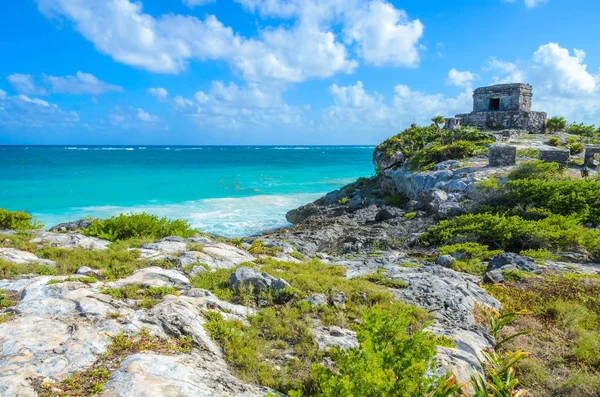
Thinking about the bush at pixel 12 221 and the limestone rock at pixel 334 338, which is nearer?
the limestone rock at pixel 334 338

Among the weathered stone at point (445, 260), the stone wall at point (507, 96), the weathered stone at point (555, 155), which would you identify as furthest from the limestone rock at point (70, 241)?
the stone wall at point (507, 96)

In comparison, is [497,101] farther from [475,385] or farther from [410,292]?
[475,385]

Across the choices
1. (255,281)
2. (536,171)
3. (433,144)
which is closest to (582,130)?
(433,144)

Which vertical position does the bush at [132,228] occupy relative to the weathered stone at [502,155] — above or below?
below

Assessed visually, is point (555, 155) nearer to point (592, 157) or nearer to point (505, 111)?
point (592, 157)

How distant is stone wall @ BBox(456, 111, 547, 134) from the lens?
99.5ft

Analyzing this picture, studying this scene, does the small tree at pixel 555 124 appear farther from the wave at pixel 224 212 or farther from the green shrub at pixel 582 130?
the wave at pixel 224 212

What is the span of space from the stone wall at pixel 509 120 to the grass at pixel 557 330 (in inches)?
1014

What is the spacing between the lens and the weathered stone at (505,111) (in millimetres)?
30255

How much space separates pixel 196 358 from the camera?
4.42 m

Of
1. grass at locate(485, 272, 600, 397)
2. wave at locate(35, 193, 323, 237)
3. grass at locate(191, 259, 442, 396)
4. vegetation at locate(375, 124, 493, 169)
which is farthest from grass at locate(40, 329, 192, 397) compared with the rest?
vegetation at locate(375, 124, 493, 169)

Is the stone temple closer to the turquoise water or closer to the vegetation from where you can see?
the vegetation

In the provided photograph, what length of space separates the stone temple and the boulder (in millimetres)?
26881

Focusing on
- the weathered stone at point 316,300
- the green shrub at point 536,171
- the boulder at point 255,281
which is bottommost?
the weathered stone at point 316,300
